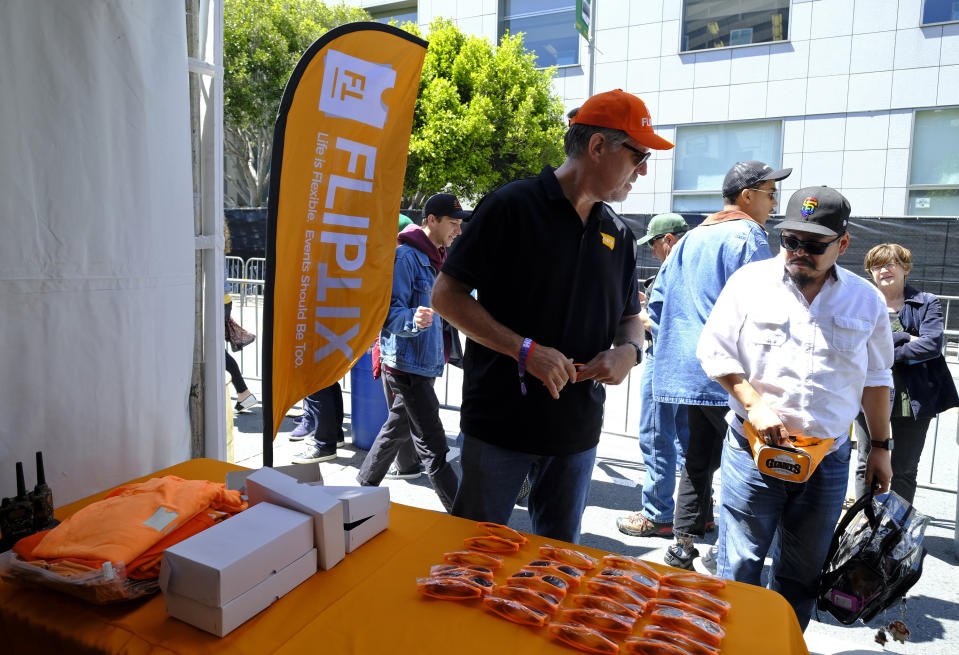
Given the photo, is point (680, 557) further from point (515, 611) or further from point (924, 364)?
point (515, 611)

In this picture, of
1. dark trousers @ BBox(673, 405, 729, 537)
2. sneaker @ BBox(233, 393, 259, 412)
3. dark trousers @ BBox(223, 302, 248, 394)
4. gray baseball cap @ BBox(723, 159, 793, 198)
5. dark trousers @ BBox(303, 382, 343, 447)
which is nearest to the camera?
gray baseball cap @ BBox(723, 159, 793, 198)

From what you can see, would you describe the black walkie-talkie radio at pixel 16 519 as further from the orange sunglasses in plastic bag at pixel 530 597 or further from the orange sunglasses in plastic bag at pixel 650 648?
the orange sunglasses in plastic bag at pixel 650 648

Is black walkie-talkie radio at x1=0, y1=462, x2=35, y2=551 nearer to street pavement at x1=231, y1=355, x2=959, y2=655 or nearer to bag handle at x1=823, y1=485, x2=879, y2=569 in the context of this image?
street pavement at x1=231, y1=355, x2=959, y2=655

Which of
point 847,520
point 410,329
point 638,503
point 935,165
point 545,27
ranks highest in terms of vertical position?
point 545,27

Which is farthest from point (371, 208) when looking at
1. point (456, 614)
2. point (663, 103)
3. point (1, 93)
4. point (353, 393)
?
point (663, 103)

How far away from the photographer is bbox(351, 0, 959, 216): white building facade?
15.1 metres

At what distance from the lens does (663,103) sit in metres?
18.3

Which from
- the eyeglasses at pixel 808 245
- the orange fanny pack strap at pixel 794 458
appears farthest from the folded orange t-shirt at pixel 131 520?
the eyeglasses at pixel 808 245

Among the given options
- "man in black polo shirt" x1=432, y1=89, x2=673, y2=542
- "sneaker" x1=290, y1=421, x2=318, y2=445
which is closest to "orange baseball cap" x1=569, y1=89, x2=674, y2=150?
"man in black polo shirt" x1=432, y1=89, x2=673, y2=542

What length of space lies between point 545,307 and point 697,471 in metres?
1.96

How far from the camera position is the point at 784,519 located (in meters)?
2.50

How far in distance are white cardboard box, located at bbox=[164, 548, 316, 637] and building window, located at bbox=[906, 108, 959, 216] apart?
17821 millimetres

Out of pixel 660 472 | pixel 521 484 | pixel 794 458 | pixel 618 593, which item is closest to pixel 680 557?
pixel 660 472

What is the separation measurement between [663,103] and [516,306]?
18.2 metres
